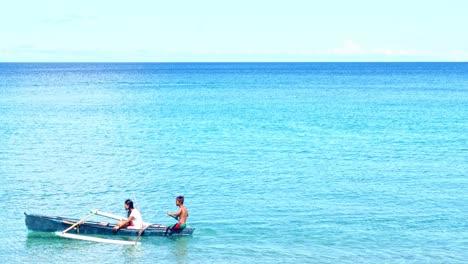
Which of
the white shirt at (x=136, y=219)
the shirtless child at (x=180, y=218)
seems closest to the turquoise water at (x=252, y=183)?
the shirtless child at (x=180, y=218)

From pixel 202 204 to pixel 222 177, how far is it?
194 inches

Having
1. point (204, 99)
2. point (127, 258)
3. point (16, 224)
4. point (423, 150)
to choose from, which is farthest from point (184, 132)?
point (204, 99)

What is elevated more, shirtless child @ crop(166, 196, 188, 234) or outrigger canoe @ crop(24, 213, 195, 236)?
shirtless child @ crop(166, 196, 188, 234)

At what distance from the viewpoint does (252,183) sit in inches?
1341

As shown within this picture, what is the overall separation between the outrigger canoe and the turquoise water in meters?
0.39

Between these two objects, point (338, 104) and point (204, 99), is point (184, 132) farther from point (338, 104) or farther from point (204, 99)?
point (204, 99)

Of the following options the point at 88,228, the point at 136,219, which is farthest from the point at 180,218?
the point at 88,228

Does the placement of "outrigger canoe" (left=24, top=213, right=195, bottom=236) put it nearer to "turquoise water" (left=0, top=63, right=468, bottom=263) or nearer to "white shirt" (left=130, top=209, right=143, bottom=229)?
"white shirt" (left=130, top=209, right=143, bottom=229)

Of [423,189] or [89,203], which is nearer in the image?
[89,203]

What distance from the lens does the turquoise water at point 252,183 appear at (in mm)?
24328

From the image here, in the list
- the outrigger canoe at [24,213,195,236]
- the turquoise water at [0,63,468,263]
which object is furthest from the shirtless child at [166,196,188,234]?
the turquoise water at [0,63,468,263]

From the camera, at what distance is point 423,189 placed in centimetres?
3241

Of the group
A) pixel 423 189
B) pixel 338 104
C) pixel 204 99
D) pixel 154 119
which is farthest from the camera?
pixel 204 99

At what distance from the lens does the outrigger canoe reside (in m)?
25.4
